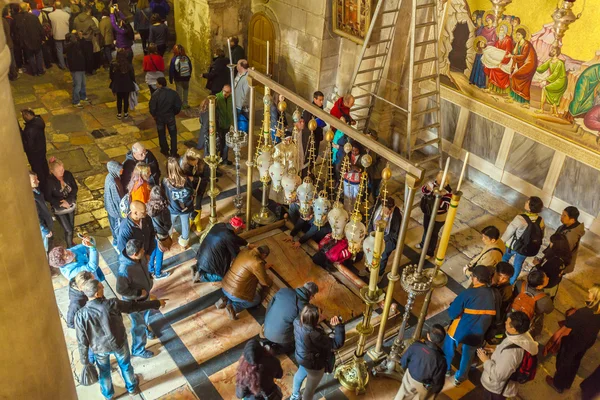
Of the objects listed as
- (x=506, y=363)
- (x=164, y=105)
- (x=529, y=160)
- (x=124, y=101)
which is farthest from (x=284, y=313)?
(x=124, y=101)

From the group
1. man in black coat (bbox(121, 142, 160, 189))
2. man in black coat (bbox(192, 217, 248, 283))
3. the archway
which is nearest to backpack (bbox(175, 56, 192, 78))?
the archway

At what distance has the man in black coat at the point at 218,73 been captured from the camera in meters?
10.6

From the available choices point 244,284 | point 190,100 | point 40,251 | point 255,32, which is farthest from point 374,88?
point 40,251

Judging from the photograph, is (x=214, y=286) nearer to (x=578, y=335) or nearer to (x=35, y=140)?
(x=35, y=140)

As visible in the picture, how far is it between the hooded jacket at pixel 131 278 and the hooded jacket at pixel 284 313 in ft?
4.30

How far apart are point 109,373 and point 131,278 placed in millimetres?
908

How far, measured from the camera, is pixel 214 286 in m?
6.98

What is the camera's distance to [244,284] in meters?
6.32

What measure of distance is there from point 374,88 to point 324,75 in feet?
3.86

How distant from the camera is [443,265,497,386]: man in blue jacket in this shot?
17.5 ft

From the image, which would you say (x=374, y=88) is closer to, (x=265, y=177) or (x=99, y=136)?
(x=265, y=177)

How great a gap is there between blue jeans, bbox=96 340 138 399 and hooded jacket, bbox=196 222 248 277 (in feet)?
5.03

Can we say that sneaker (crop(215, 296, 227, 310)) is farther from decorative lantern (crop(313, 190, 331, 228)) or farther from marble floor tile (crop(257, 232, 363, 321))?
decorative lantern (crop(313, 190, 331, 228))

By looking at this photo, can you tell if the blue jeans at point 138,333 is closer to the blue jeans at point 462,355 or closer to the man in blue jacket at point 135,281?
the man in blue jacket at point 135,281
